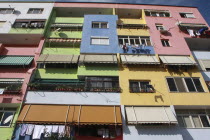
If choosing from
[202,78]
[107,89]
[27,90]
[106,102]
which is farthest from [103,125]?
[202,78]

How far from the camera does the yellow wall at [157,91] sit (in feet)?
49.2

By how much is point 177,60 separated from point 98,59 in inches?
312

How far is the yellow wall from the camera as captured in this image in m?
15.0

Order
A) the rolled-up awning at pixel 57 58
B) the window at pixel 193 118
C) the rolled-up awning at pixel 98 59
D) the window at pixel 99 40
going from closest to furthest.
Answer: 1. the window at pixel 193 118
2. the rolled-up awning at pixel 98 59
3. the rolled-up awning at pixel 57 58
4. the window at pixel 99 40

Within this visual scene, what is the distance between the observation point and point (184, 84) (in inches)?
647

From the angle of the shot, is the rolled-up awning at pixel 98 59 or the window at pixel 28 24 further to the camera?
the window at pixel 28 24

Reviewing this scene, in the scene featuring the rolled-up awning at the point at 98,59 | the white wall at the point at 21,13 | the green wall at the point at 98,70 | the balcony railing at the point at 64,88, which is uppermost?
the white wall at the point at 21,13

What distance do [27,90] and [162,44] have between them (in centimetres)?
1490

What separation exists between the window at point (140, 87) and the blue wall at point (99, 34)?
4334 millimetres

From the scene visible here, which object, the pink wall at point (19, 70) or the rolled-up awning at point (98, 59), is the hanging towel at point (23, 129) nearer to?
the pink wall at point (19, 70)

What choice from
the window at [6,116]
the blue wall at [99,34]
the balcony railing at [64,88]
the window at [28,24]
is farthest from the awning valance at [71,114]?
the window at [28,24]

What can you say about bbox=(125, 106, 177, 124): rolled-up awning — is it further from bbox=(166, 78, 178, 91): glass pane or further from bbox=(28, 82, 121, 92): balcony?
bbox=(28, 82, 121, 92): balcony

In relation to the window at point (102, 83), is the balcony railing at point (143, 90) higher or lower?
lower

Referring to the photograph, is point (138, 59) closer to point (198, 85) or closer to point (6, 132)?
point (198, 85)
